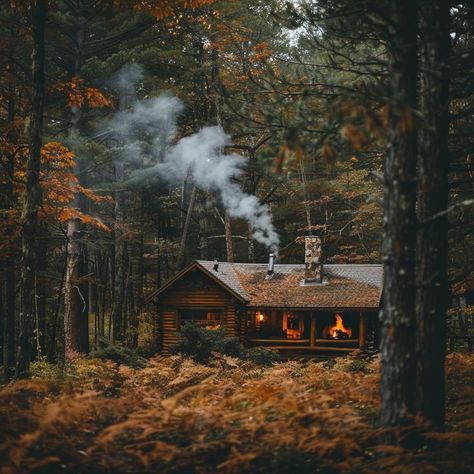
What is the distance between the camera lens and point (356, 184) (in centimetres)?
2962

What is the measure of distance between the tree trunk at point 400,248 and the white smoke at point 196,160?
1888cm

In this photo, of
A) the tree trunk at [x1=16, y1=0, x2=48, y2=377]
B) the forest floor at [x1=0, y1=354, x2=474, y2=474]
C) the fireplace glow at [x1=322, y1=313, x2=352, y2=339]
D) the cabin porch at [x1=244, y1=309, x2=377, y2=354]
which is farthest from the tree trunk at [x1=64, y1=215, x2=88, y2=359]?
the forest floor at [x1=0, y1=354, x2=474, y2=474]

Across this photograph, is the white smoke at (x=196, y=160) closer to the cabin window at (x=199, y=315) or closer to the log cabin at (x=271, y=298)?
the log cabin at (x=271, y=298)

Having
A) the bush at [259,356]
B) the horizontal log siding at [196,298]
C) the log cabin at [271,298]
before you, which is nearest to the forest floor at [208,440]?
the bush at [259,356]

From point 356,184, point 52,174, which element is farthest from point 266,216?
point 52,174

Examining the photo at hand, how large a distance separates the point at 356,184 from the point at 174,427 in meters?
25.9

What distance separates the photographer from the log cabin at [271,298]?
908 inches

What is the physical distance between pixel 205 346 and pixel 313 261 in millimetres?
9144

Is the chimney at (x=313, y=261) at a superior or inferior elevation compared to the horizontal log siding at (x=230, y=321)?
superior

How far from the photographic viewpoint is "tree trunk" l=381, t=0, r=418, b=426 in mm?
5371

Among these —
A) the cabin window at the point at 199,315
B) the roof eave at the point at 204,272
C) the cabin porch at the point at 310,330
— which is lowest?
the cabin porch at the point at 310,330

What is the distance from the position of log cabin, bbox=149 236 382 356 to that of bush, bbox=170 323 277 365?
5.59 m

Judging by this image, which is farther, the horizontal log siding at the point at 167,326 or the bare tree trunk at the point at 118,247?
the bare tree trunk at the point at 118,247

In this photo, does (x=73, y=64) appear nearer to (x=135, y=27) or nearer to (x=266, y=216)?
(x=135, y=27)
